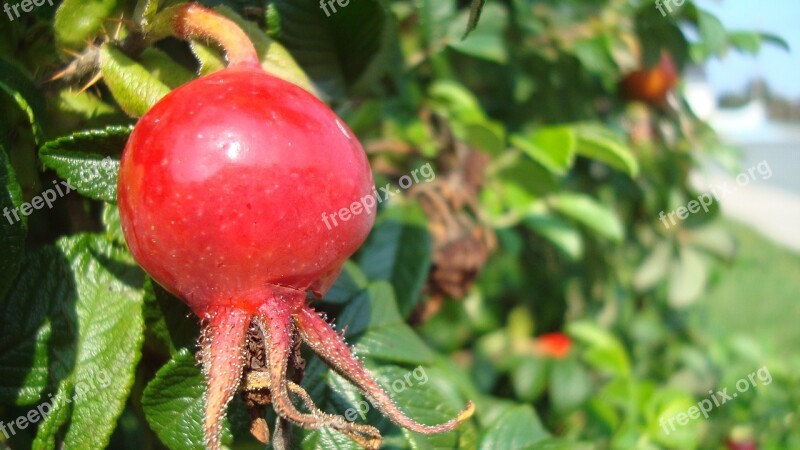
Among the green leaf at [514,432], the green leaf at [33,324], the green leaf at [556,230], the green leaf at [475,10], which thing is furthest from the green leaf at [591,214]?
the green leaf at [33,324]

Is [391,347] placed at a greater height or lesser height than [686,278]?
greater

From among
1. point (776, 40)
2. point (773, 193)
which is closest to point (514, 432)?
point (776, 40)

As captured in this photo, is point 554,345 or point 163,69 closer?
point 163,69

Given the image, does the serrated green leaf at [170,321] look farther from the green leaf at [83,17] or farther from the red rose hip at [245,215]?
the green leaf at [83,17]

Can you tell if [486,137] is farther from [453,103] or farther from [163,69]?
[163,69]

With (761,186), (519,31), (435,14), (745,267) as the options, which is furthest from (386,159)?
(761,186)

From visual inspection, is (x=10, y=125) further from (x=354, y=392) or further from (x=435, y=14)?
(x=435, y=14)
